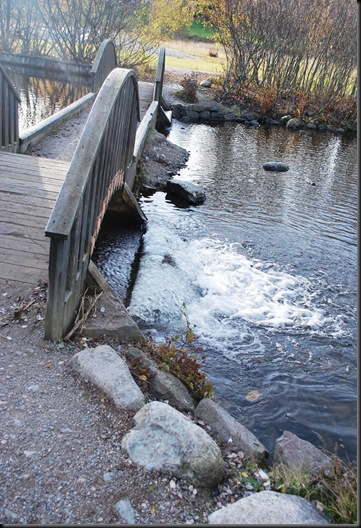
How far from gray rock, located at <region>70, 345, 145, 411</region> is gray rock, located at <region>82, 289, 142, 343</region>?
0.47m

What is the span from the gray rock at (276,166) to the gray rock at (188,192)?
386 cm

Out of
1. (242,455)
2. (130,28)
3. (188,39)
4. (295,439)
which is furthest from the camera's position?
(188,39)

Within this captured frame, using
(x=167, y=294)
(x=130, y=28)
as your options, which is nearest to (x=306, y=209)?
(x=167, y=294)

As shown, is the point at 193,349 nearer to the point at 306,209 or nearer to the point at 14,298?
the point at 14,298

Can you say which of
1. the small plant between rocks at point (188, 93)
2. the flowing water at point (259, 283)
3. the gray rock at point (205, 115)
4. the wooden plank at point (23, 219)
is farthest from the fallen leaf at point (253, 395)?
the small plant between rocks at point (188, 93)

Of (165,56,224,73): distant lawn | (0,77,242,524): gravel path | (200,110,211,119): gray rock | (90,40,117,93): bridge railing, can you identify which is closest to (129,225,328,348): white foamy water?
(0,77,242,524): gravel path

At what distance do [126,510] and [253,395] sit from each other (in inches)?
103

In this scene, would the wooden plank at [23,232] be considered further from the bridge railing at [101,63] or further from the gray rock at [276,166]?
the gray rock at [276,166]

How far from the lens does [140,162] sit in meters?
11.8

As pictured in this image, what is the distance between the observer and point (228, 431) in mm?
3816

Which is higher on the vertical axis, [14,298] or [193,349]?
[14,298]

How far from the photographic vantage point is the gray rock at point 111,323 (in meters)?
4.40

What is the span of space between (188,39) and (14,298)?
43.1 m

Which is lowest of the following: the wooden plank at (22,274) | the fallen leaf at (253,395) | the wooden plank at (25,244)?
the fallen leaf at (253,395)
